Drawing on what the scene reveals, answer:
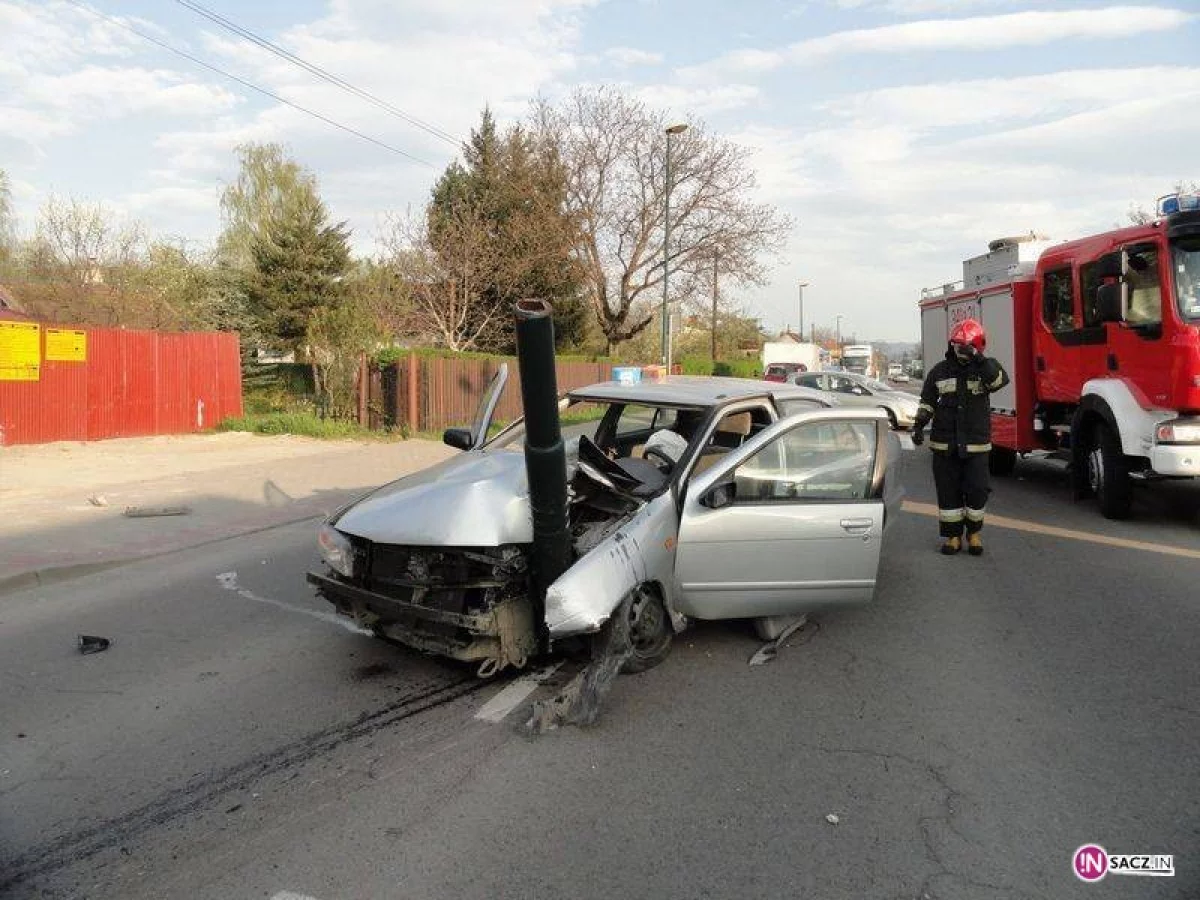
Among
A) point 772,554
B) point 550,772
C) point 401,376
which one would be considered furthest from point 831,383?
point 550,772

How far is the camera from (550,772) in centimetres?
337

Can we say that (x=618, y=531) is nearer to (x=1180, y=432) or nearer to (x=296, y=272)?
(x=1180, y=432)

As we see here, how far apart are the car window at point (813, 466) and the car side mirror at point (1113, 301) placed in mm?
4555

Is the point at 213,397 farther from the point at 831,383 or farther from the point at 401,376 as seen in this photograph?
the point at 831,383

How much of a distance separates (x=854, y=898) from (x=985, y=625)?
321 cm

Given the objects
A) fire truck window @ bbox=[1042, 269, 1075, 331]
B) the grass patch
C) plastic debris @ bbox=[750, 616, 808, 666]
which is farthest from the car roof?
the grass patch

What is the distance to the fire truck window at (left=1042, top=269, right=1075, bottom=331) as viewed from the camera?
963 centimetres

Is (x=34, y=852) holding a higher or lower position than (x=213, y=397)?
lower

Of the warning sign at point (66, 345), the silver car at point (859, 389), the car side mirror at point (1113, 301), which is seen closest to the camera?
the car side mirror at point (1113, 301)

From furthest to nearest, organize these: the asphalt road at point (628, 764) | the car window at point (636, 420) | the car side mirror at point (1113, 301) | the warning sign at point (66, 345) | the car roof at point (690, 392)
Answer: the warning sign at point (66, 345), the car side mirror at point (1113, 301), the car window at point (636, 420), the car roof at point (690, 392), the asphalt road at point (628, 764)

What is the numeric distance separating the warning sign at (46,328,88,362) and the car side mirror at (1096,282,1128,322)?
51.9ft

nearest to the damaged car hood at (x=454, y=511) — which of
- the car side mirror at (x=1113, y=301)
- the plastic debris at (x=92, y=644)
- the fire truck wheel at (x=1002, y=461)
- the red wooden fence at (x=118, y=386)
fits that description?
the plastic debris at (x=92, y=644)

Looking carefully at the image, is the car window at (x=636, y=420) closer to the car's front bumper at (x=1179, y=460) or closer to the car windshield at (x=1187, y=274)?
the car's front bumper at (x=1179, y=460)

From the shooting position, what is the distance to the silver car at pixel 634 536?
3881mm
